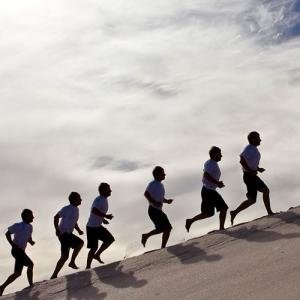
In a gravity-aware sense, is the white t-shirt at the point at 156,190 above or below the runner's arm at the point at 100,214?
above

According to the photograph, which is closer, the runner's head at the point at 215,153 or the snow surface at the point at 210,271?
the snow surface at the point at 210,271

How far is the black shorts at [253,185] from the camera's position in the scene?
12570 mm

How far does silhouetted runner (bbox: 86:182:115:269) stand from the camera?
1241cm

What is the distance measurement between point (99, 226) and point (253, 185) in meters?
2.86

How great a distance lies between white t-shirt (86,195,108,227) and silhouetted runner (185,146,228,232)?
60.0 inches

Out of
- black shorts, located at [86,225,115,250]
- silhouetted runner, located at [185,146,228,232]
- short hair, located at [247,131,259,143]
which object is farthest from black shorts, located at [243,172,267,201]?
black shorts, located at [86,225,115,250]

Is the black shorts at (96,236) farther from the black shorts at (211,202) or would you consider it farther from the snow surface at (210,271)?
the black shorts at (211,202)

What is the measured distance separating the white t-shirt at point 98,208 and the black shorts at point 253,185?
8.47 ft

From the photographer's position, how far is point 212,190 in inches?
497

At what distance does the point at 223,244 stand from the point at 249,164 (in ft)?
7.09

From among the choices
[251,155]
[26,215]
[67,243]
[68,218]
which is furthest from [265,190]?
[26,215]

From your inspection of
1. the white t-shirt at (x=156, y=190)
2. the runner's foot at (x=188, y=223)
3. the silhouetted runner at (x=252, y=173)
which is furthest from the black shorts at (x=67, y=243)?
the silhouetted runner at (x=252, y=173)

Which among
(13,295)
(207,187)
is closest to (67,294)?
(13,295)

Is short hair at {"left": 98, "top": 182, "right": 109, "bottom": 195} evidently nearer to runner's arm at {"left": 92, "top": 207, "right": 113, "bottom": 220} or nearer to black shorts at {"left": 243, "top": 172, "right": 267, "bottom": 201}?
runner's arm at {"left": 92, "top": 207, "right": 113, "bottom": 220}
